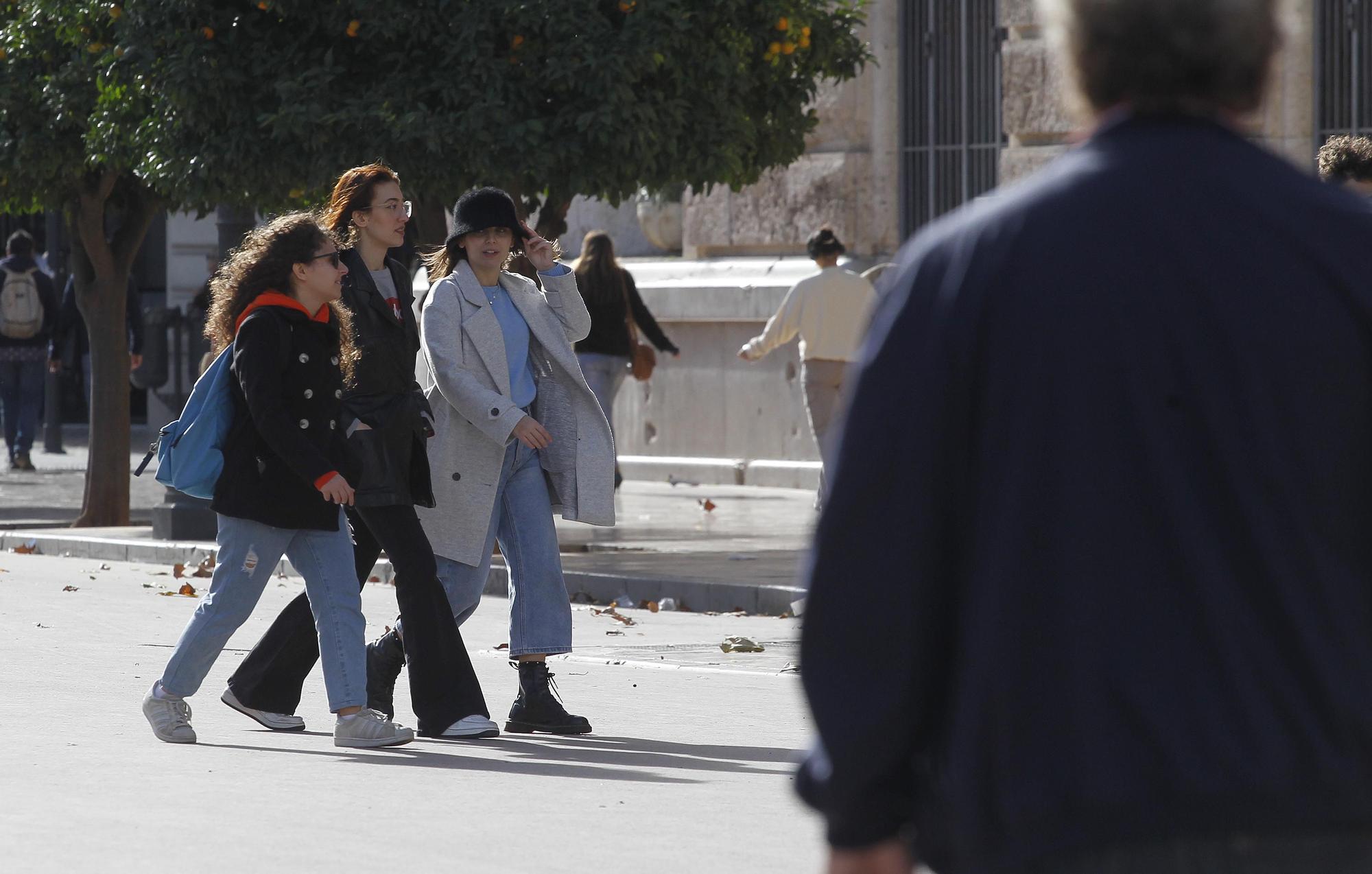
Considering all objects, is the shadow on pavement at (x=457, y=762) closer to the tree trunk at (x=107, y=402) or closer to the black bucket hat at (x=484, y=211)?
the black bucket hat at (x=484, y=211)

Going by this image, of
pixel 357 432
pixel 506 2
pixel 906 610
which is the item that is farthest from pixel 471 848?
pixel 506 2

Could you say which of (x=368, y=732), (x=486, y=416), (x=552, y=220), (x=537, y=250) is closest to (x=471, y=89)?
(x=552, y=220)

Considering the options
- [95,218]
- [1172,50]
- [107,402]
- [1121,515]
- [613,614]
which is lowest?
[613,614]

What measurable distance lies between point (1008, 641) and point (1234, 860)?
0.28 m

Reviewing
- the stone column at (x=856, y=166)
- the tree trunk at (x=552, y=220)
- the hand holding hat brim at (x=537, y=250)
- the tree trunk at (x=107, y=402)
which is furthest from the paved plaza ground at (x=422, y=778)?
the stone column at (x=856, y=166)

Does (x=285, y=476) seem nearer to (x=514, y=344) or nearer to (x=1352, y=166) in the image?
(x=514, y=344)

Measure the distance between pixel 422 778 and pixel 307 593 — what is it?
905 mm

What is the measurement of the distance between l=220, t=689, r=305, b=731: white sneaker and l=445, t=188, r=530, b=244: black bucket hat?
61.4 inches

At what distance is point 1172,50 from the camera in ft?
7.22

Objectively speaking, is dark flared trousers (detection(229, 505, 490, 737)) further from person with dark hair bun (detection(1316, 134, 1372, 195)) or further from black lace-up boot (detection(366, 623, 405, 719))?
person with dark hair bun (detection(1316, 134, 1372, 195))

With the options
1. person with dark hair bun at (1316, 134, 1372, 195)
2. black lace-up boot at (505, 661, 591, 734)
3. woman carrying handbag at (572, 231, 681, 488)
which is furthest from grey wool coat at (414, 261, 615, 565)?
woman carrying handbag at (572, 231, 681, 488)

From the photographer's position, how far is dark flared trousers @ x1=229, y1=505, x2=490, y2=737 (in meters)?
7.03

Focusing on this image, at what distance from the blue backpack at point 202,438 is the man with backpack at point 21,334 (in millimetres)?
14089

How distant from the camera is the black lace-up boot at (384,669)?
23.8 ft
